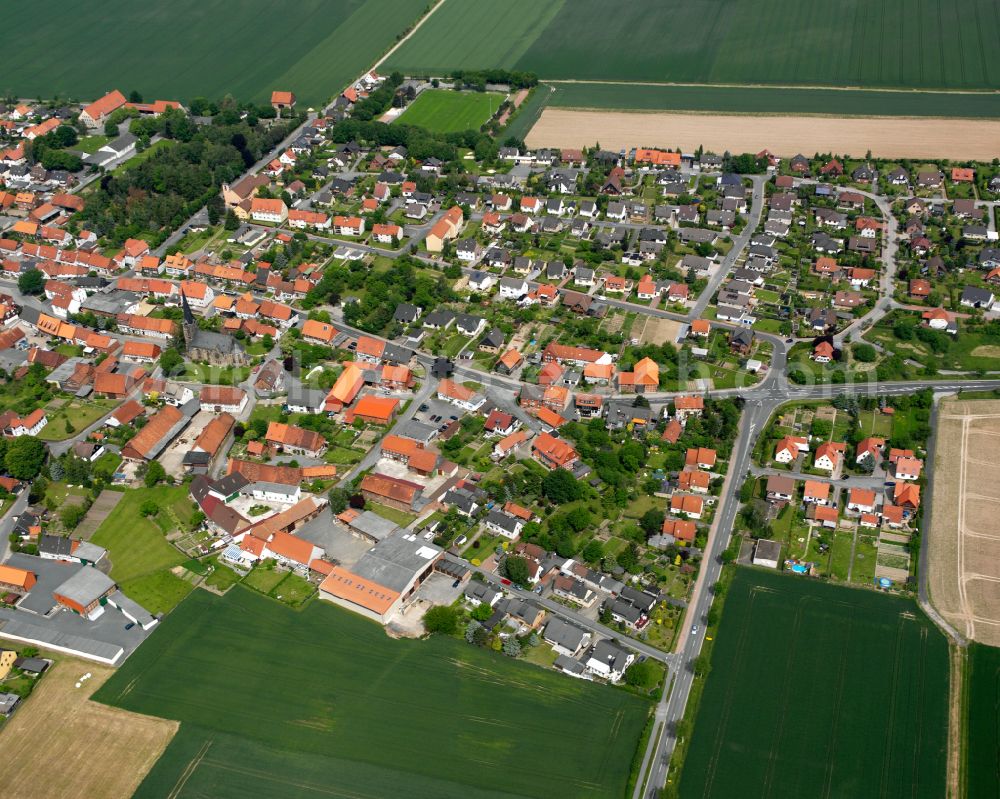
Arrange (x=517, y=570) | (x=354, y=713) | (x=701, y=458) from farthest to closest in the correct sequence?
(x=701, y=458)
(x=517, y=570)
(x=354, y=713)

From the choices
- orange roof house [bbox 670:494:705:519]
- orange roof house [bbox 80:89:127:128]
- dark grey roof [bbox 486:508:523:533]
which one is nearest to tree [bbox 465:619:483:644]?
dark grey roof [bbox 486:508:523:533]

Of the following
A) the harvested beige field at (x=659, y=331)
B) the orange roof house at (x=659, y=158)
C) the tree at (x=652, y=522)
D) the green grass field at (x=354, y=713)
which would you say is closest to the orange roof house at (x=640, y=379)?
the harvested beige field at (x=659, y=331)

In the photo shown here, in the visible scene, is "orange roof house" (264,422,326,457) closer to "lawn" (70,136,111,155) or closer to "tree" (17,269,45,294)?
"tree" (17,269,45,294)

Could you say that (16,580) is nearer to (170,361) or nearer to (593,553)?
(170,361)

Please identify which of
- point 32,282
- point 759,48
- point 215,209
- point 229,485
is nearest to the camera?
point 229,485

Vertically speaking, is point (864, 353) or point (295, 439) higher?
point (864, 353)

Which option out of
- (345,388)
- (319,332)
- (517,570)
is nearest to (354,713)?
(517,570)

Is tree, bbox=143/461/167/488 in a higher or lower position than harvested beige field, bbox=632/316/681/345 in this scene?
lower
